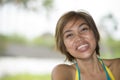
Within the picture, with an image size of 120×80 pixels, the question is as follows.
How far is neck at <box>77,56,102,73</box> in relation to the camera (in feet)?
3.88

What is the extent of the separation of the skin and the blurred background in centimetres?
62

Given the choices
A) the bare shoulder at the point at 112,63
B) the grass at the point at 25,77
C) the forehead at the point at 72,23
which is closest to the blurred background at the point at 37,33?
the grass at the point at 25,77

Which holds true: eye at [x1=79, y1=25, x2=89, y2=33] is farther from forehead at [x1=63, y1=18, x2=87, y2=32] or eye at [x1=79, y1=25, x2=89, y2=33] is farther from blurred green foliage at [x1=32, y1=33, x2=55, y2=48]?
blurred green foliage at [x1=32, y1=33, x2=55, y2=48]

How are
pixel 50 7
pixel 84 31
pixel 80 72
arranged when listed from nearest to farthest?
1. pixel 84 31
2. pixel 80 72
3. pixel 50 7

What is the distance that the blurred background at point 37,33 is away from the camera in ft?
5.99

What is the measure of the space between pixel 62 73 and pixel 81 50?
0.19 metres

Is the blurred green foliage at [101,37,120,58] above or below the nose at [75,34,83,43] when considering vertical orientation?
below

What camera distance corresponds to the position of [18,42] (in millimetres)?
1871

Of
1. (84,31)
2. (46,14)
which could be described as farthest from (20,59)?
(84,31)

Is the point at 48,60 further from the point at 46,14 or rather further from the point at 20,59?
the point at 46,14

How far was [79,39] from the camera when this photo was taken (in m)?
1.05

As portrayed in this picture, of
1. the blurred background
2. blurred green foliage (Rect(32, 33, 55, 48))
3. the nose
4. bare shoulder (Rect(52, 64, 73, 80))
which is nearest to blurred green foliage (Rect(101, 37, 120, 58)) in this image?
the blurred background

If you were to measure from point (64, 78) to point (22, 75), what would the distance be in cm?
80

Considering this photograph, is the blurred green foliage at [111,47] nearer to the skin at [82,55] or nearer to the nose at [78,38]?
the skin at [82,55]
